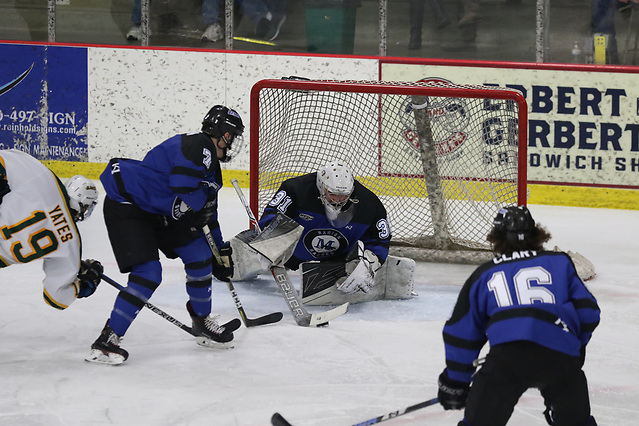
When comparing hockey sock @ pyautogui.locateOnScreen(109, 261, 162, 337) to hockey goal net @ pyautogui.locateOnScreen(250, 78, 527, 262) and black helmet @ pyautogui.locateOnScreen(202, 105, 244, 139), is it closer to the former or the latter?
black helmet @ pyautogui.locateOnScreen(202, 105, 244, 139)

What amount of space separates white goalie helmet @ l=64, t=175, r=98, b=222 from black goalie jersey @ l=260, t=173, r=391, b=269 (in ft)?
3.41

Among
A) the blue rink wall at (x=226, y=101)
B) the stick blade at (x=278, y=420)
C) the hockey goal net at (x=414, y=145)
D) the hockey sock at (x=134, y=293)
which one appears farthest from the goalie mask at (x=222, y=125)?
the blue rink wall at (x=226, y=101)

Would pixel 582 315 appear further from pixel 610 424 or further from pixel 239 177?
pixel 239 177

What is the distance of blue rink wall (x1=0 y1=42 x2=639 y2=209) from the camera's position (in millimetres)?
6340

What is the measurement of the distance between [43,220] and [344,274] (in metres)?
1.54

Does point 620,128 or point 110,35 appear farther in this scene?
point 110,35

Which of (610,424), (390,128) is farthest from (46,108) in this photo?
(610,424)

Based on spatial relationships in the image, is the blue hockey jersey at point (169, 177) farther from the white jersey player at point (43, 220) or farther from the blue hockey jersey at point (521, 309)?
the blue hockey jersey at point (521, 309)

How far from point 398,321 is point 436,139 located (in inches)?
59.8

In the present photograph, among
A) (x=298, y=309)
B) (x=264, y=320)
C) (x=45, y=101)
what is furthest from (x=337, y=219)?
(x=45, y=101)

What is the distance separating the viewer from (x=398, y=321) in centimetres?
411

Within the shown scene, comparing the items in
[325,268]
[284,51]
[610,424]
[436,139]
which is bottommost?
[610,424]

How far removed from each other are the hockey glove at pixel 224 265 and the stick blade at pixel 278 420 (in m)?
1.03

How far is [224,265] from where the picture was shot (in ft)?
12.6
